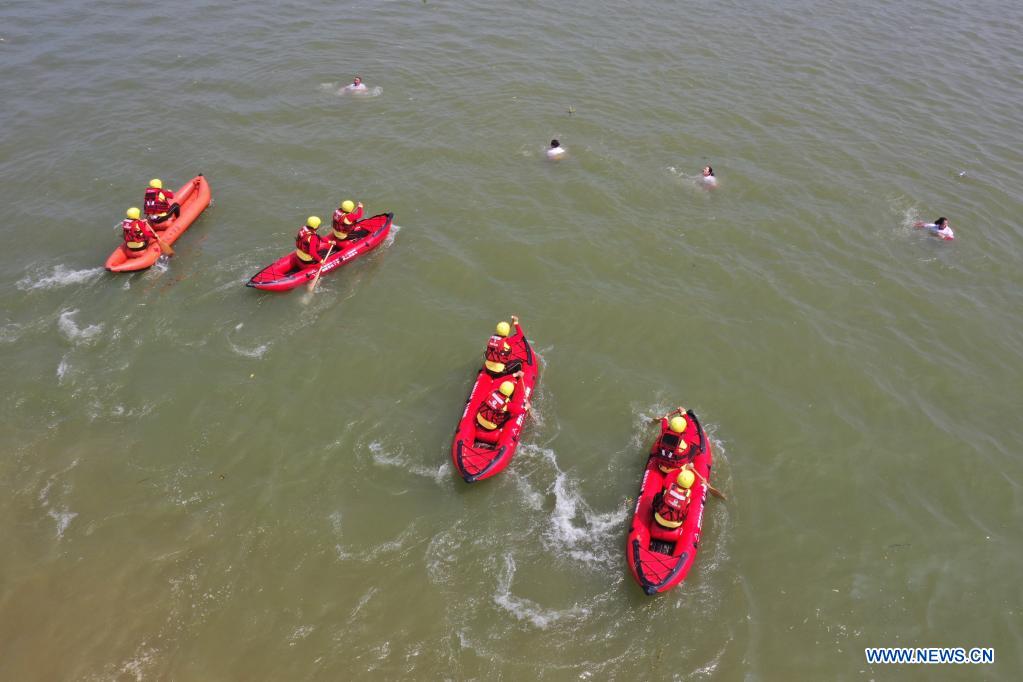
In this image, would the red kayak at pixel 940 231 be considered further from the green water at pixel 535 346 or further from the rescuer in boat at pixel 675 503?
the rescuer in boat at pixel 675 503

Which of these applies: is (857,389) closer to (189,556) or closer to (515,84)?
(189,556)

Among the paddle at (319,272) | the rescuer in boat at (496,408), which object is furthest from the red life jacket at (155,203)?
the rescuer in boat at (496,408)

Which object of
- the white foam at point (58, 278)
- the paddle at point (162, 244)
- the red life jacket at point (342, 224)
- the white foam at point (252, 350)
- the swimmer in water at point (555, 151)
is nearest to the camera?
the white foam at point (252, 350)

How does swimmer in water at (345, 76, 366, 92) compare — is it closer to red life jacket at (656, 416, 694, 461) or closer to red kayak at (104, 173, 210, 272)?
red kayak at (104, 173, 210, 272)

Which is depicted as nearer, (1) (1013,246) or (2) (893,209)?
(1) (1013,246)

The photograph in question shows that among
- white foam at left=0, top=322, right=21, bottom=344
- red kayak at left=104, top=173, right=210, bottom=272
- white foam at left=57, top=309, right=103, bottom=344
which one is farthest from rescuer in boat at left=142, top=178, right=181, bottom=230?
white foam at left=0, top=322, right=21, bottom=344

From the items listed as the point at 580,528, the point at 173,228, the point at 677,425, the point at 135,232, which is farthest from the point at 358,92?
the point at 580,528

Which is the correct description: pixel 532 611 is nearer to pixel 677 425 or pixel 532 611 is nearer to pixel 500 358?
pixel 677 425

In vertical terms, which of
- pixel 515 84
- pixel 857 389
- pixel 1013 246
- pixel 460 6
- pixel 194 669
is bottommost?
pixel 194 669

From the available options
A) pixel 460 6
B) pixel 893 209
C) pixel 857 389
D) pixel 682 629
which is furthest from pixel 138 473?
pixel 460 6
